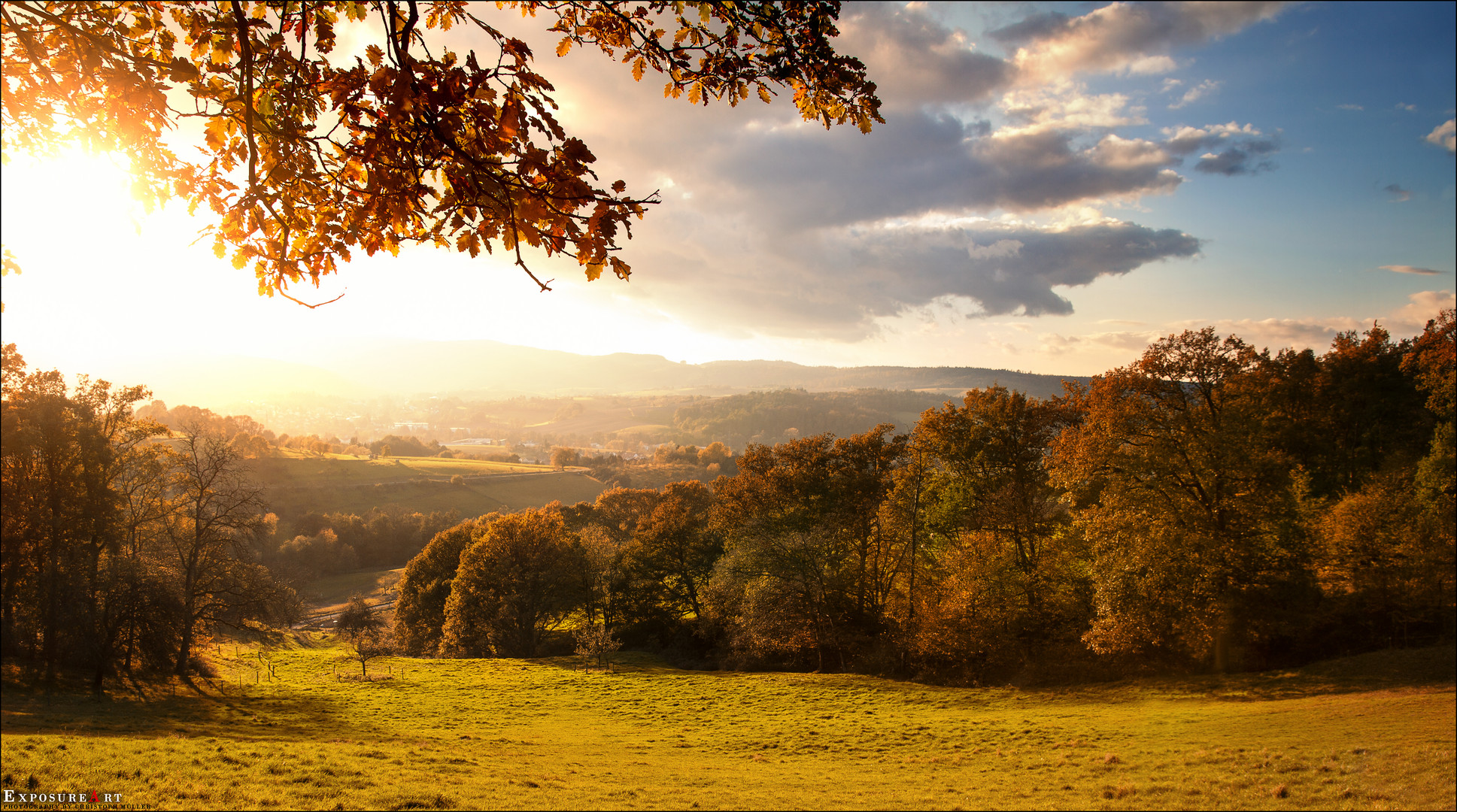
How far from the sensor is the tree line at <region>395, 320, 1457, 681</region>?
2128 centimetres

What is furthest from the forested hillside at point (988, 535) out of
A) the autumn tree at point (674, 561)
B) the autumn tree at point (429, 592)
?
the autumn tree at point (429, 592)

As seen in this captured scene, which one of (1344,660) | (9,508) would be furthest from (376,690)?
(1344,660)

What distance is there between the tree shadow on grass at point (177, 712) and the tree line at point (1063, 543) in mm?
16346

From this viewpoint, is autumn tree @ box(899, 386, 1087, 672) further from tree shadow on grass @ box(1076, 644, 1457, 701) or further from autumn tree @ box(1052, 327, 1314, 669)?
tree shadow on grass @ box(1076, 644, 1457, 701)

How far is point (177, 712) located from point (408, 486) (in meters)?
79.8

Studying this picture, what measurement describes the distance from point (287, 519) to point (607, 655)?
6345 cm

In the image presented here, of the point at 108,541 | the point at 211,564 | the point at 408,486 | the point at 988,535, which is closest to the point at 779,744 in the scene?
the point at 988,535

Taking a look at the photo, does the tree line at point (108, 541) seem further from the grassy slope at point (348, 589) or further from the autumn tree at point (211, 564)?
the grassy slope at point (348, 589)

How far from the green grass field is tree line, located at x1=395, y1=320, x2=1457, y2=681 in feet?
153

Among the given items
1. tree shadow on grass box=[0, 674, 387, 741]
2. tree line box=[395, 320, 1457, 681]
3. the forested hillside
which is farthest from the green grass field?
tree shadow on grass box=[0, 674, 387, 741]

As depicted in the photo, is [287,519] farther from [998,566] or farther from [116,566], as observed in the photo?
[998,566]

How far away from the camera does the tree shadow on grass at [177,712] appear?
51.0 feet

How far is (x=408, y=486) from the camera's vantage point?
92.8m

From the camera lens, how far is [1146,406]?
23125mm
